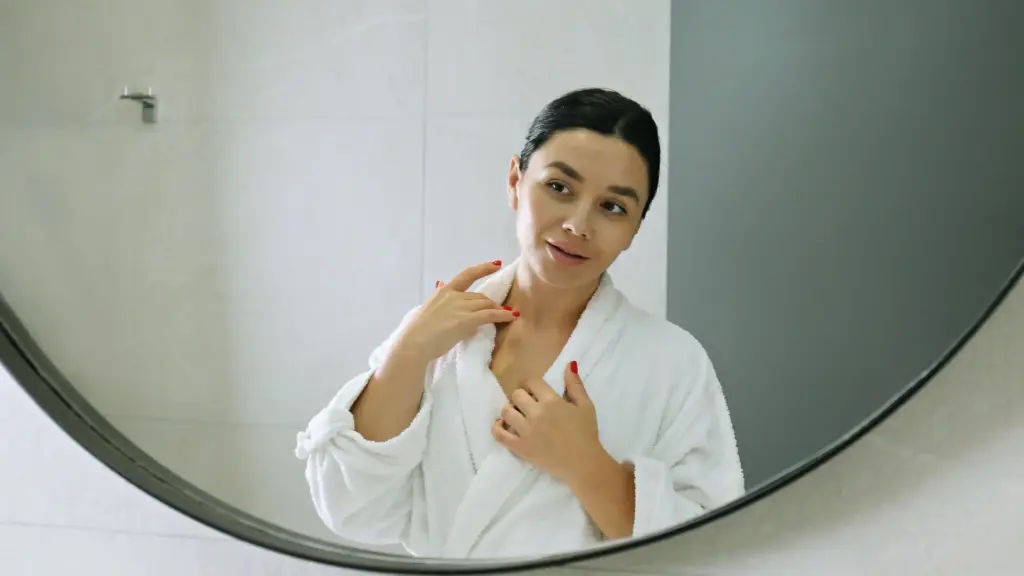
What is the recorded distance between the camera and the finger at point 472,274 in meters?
0.62

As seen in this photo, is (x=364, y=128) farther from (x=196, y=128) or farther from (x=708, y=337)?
(x=708, y=337)

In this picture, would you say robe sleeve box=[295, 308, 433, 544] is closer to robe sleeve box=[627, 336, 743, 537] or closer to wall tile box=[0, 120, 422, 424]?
wall tile box=[0, 120, 422, 424]

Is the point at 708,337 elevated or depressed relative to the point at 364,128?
depressed

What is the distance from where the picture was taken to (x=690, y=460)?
0.60 metres

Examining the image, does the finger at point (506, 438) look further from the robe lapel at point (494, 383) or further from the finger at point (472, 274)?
the finger at point (472, 274)

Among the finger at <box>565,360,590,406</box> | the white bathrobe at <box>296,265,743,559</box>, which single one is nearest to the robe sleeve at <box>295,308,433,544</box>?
the white bathrobe at <box>296,265,743,559</box>

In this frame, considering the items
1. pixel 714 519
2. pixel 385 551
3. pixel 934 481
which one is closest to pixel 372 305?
pixel 385 551

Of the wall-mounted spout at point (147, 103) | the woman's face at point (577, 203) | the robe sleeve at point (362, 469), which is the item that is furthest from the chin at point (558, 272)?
the wall-mounted spout at point (147, 103)

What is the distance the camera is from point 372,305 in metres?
0.64

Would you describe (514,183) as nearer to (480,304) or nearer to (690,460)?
(480,304)

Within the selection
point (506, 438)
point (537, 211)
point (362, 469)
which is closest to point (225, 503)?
point (362, 469)

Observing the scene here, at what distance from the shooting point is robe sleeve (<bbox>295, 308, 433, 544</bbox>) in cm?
63

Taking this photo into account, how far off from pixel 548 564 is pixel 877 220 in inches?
13.4

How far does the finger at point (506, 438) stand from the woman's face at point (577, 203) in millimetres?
113
